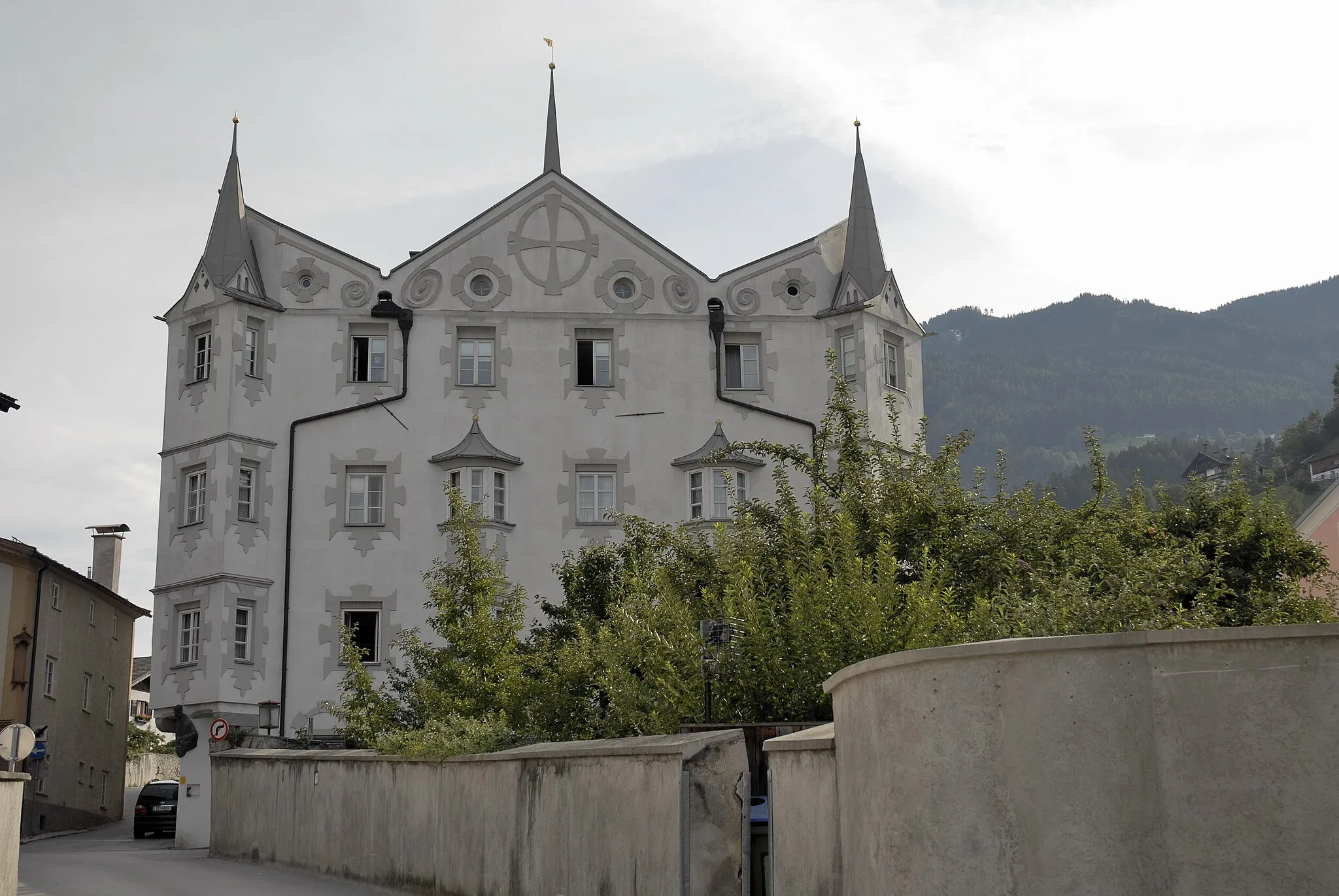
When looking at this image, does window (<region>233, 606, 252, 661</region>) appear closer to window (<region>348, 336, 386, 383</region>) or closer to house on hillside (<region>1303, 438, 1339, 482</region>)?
window (<region>348, 336, 386, 383</region>)

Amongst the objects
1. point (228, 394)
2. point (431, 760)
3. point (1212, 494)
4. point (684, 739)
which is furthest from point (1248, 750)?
point (228, 394)

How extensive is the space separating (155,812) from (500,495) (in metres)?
13.4

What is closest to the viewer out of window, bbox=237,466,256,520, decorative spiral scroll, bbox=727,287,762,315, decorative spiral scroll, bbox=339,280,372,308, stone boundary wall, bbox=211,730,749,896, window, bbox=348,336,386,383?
stone boundary wall, bbox=211,730,749,896

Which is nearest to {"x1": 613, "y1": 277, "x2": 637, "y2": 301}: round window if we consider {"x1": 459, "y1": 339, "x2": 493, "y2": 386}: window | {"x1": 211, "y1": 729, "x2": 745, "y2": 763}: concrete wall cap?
{"x1": 459, "y1": 339, "x2": 493, "y2": 386}: window

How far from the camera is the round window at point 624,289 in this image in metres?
42.3

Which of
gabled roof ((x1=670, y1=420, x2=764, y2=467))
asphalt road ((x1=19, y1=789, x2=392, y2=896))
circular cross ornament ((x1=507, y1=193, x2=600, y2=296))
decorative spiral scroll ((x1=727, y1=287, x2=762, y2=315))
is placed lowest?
asphalt road ((x1=19, y1=789, x2=392, y2=896))

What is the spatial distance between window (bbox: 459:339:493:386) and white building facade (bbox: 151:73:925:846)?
2.2 inches

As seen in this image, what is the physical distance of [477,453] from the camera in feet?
132

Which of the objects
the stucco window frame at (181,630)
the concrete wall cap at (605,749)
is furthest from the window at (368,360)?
the concrete wall cap at (605,749)

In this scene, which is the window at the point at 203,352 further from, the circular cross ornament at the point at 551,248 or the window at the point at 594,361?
the window at the point at 594,361

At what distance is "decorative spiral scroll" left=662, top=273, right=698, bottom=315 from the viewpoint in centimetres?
4241

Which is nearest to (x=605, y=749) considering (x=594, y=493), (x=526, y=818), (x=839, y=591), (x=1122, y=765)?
(x=526, y=818)

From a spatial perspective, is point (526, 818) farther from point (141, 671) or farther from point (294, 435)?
point (141, 671)

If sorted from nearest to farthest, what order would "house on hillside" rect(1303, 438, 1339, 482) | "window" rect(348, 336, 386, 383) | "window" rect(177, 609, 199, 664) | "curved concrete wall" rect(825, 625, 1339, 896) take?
"curved concrete wall" rect(825, 625, 1339, 896)
"window" rect(177, 609, 199, 664)
"window" rect(348, 336, 386, 383)
"house on hillside" rect(1303, 438, 1339, 482)
